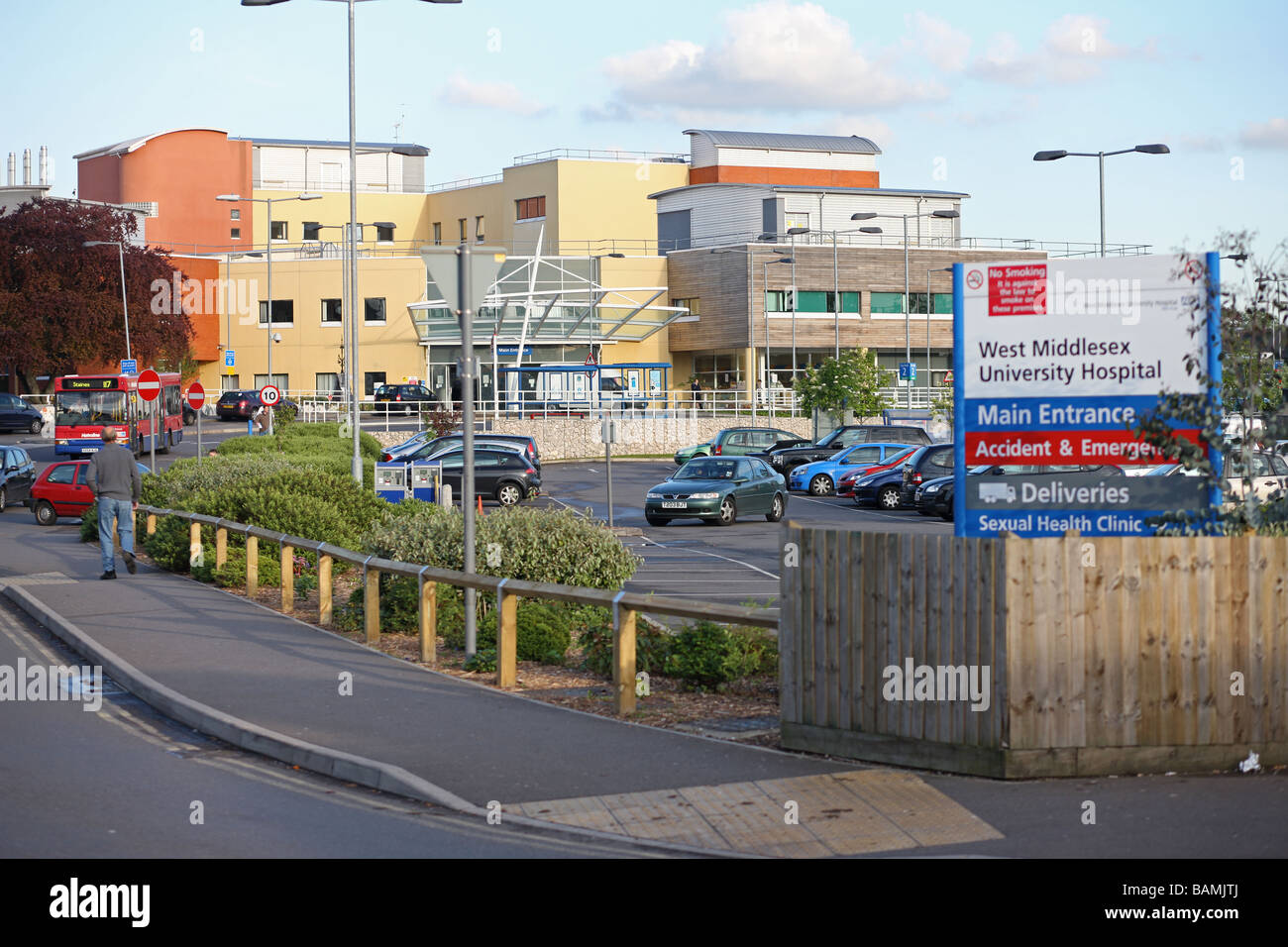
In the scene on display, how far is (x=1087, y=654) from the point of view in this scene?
26.8 feet

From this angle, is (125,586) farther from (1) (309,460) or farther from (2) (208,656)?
(1) (309,460)

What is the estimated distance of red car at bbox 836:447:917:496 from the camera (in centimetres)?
3728

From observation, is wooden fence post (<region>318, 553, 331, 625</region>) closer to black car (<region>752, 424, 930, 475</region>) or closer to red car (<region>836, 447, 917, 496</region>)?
red car (<region>836, 447, 917, 496</region>)

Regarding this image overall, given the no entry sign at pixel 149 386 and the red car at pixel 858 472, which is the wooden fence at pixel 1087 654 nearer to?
the no entry sign at pixel 149 386

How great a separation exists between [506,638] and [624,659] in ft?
5.15

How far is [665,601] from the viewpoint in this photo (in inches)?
396

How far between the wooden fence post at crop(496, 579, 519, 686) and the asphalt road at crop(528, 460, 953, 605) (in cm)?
256

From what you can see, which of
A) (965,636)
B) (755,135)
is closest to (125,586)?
(965,636)

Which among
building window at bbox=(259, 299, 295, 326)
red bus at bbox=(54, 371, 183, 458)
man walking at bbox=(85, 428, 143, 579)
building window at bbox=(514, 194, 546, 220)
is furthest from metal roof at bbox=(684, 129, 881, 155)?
man walking at bbox=(85, 428, 143, 579)

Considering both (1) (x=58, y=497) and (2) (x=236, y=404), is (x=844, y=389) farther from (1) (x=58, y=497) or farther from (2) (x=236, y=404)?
(1) (x=58, y=497)

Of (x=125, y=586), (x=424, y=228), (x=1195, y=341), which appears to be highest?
(x=424, y=228)
